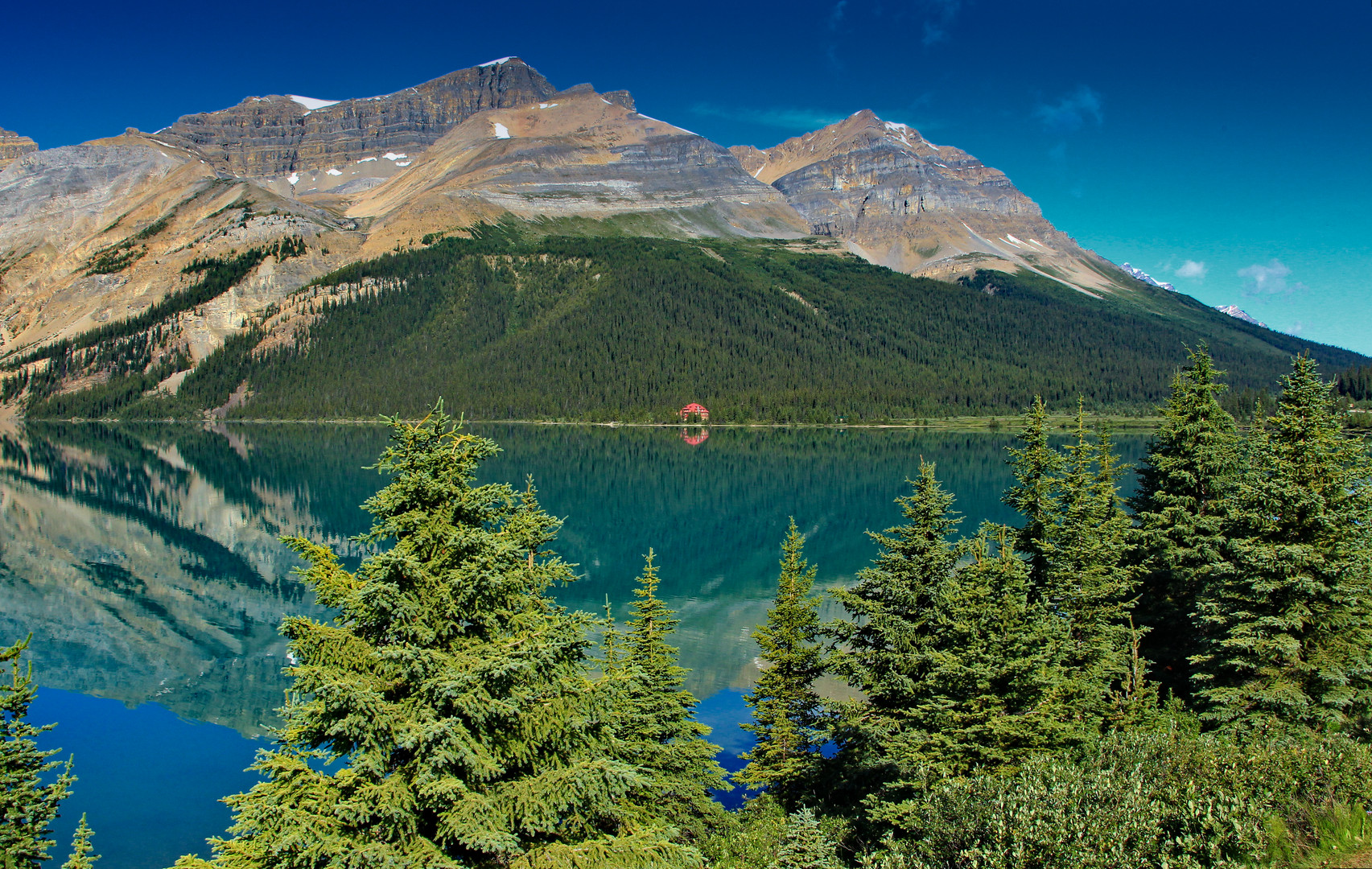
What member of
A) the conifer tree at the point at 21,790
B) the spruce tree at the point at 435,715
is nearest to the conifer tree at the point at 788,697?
the spruce tree at the point at 435,715

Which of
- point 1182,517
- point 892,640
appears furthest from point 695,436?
point 892,640

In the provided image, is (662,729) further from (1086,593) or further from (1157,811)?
(1086,593)

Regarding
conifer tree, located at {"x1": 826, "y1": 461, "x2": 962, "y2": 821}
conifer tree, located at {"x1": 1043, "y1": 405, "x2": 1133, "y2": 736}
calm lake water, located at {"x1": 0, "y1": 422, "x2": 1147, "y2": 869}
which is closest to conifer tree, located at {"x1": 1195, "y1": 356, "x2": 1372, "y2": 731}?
conifer tree, located at {"x1": 1043, "y1": 405, "x2": 1133, "y2": 736}

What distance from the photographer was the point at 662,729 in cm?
1775

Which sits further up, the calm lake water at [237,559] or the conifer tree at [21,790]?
the conifer tree at [21,790]

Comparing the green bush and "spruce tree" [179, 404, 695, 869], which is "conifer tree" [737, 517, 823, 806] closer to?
the green bush

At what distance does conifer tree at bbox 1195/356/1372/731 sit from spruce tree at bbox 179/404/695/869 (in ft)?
49.7

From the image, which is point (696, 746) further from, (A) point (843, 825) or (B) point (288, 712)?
(B) point (288, 712)

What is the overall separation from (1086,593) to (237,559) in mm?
56262

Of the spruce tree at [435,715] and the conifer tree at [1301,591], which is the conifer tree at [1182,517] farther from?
the spruce tree at [435,715]

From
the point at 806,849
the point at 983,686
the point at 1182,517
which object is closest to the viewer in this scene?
the point at 806,849

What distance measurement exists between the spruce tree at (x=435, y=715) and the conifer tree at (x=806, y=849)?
454 cm

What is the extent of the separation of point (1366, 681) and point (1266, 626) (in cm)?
224

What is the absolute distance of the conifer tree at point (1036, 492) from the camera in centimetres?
2433
